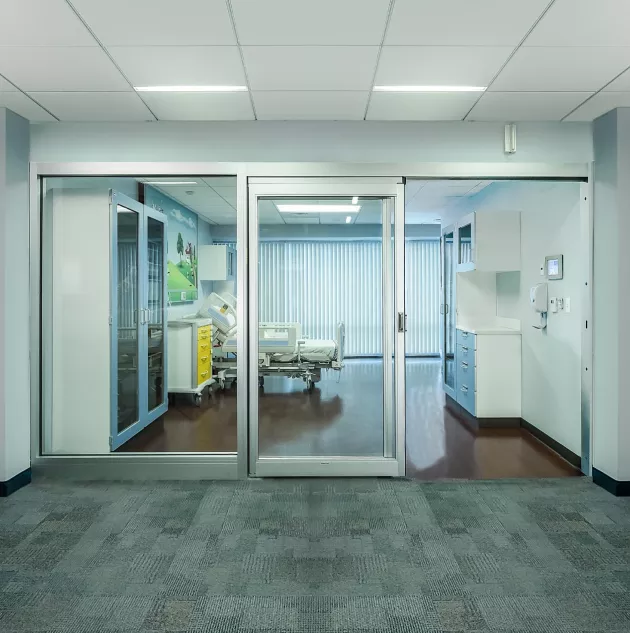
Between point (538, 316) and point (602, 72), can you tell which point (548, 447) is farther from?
point (602, 72)

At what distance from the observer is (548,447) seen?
3.86 m

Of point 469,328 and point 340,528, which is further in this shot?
point 469,328

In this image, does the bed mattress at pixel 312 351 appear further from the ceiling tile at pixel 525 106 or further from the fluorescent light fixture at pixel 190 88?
the ceiling tile at pixel 525 106

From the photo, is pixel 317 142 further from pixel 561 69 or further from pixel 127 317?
pixel 127 317

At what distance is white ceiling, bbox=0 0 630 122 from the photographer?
1960 mm

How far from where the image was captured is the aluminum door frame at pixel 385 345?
3.14m

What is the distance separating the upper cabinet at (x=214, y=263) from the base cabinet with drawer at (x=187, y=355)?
50cm

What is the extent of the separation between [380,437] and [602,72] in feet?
7.60

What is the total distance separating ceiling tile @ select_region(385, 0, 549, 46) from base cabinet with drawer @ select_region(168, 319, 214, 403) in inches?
134

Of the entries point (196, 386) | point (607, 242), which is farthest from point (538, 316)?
point (196, 386)

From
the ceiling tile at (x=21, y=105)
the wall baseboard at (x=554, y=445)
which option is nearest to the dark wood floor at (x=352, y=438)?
the wall baseboard at (x=554, y=445)

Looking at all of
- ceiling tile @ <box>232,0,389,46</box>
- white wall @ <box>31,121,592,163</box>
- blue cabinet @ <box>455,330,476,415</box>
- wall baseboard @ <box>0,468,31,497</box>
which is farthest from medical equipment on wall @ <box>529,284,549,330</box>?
wall baseboard @ <box>0,468,31,497</box>

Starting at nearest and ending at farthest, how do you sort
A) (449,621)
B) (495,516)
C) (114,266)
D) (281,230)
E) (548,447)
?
(449,621) < (495,516) < (281,230) < (114,266) < (548,447)

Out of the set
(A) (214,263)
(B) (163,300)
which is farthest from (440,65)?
(B) (163,300)
